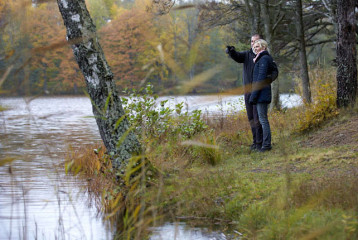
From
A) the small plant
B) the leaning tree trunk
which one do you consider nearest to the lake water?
the leaning tree trunk

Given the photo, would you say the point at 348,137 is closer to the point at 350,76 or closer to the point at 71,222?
the point at 350,76

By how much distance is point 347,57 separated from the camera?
27.7 ft

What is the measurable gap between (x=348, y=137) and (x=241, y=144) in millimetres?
2146

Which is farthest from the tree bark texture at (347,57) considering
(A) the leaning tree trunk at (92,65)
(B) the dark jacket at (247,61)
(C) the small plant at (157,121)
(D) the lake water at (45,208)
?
(A) the leaning tree trunk at (92,65)

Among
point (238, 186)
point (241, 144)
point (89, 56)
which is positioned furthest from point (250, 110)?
point (89, 56)

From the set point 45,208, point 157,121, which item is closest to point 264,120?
point 157,121

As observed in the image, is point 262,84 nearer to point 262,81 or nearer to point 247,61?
point 262,81

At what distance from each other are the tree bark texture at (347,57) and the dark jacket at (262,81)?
85.6 inches

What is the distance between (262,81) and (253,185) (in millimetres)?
2612

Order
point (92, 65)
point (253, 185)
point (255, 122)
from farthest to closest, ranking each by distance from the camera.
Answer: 1. point (255, 122)
2. point (92, 65)
3. point (253, 185)

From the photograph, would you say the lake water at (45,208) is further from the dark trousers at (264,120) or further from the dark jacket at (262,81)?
A: the dark trousers at (264,120)

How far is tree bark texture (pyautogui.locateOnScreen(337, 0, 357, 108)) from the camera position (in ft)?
27.4

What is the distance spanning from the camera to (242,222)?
13.5 feet

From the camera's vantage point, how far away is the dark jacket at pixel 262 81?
23.0 feet
